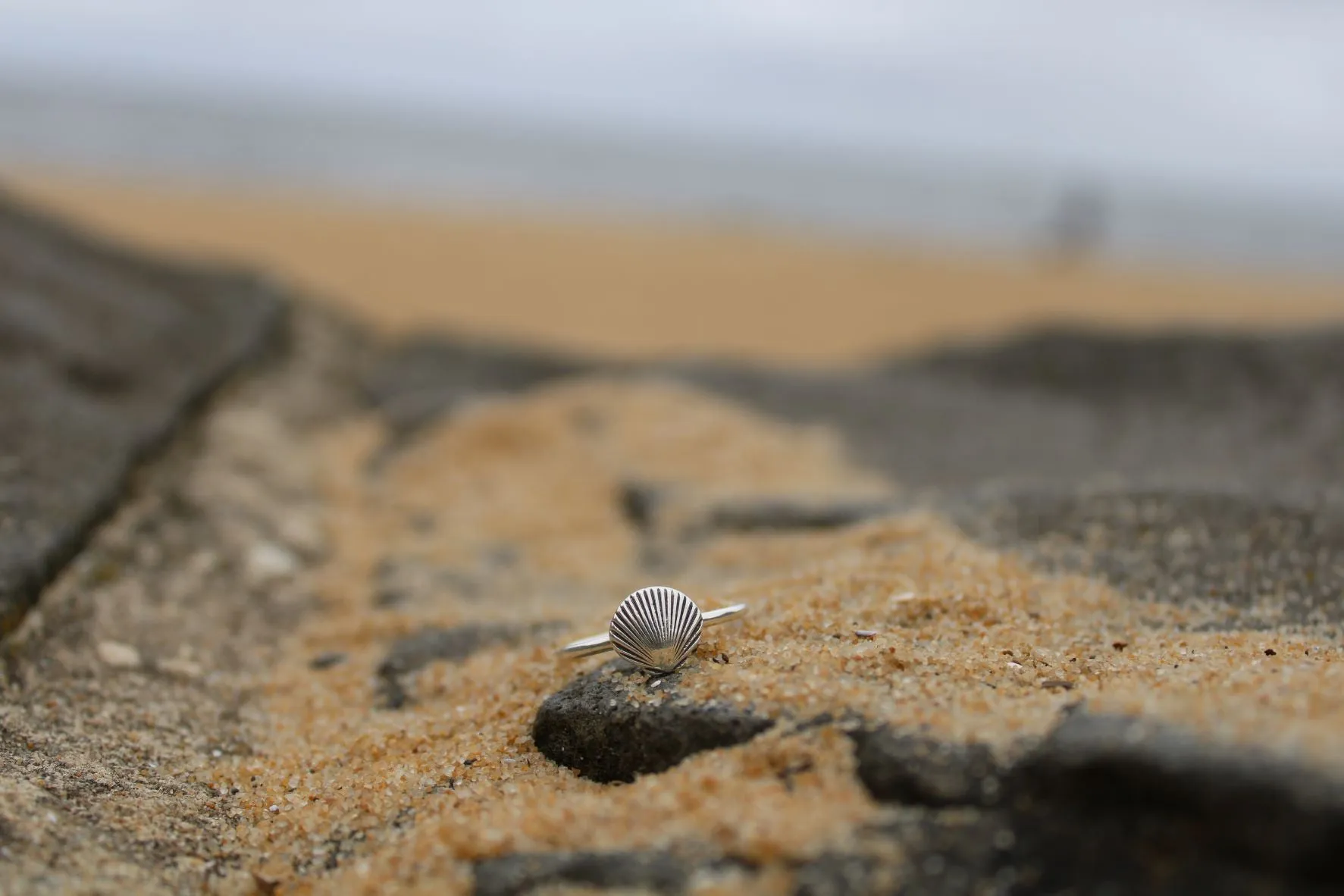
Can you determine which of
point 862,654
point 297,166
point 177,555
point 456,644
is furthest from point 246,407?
point 297,166

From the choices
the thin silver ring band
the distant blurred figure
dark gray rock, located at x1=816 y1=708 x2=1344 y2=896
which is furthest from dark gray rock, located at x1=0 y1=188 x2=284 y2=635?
the distant blurred figure

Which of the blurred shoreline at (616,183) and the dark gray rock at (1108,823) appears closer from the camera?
the dark gray rock at (1108,823)

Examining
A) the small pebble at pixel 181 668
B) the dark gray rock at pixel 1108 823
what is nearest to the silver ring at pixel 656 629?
the dark gray rock at pixel 1108 823

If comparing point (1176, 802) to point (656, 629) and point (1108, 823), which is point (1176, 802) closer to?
point (1108, 823)

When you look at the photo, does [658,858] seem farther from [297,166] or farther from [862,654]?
[297,166]

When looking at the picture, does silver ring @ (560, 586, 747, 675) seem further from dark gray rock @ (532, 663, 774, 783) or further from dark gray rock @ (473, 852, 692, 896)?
dark gray rock @ (473, 852, 692, 896)

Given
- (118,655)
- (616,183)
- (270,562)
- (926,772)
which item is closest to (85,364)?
(270,562)

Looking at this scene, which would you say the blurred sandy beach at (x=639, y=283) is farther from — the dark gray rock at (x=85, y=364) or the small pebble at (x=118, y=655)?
the small pebble at (x=118, y=655)
